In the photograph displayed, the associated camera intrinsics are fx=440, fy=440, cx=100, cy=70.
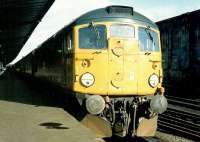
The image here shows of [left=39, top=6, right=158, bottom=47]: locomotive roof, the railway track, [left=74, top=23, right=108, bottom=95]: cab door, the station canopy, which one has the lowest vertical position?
the railway track

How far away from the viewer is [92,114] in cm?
927

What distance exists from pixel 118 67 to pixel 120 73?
0.14m

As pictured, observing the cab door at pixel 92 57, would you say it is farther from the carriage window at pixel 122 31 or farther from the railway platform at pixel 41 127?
the railway platform at pixel 41 127

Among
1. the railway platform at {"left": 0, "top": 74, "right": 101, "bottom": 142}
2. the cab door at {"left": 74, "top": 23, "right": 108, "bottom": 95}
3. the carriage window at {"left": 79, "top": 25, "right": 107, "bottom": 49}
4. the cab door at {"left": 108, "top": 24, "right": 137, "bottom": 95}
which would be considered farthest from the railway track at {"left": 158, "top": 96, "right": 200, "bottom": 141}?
the carriage window at {"left": 79, "top": 25, "right": 107, "bottom": 49}

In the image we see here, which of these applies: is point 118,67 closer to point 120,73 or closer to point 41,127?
point 120,73

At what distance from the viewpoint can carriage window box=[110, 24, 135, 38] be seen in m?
9.89

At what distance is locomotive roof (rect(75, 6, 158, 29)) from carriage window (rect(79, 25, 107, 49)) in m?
0.18

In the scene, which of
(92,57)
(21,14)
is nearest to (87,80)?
(92,57)

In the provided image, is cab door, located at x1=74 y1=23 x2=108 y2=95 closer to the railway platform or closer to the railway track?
the railway platform

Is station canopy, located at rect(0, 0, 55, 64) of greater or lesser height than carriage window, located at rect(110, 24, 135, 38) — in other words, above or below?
above

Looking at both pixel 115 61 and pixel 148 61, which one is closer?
pixel 115 61

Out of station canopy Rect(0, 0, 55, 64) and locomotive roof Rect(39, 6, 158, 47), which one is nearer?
locomotive roof Rect(39, 6, 158, 47)

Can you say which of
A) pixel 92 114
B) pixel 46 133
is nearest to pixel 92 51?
pixel 92 114

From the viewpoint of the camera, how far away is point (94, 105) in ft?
29.6
